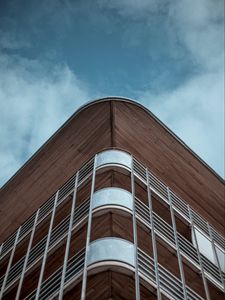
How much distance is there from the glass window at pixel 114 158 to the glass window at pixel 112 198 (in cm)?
199

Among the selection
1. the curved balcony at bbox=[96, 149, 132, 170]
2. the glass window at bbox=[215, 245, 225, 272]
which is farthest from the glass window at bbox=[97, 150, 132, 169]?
the glass window at bbox=[215, 245, 225, 272]

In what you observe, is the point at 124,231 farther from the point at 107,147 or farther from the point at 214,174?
the point at 214,174

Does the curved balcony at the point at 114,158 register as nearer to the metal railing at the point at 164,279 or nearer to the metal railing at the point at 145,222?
the metal railing at the point at 145,222

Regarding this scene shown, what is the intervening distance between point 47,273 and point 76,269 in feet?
10.4

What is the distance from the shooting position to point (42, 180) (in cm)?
2069

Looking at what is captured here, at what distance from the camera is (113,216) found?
1361cm

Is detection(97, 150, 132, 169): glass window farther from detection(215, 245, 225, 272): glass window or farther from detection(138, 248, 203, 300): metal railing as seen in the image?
detection(215, 245, 225, 272): glass window

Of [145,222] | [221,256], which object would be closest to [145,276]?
[145,222]

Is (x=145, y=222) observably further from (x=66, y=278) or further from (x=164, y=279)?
(x=66, y=278)

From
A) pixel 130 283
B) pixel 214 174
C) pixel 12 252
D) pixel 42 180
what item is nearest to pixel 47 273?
pixel 12 252

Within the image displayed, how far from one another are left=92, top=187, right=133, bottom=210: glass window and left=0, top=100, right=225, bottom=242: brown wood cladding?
3840 mm

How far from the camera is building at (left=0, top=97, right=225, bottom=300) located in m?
11.9

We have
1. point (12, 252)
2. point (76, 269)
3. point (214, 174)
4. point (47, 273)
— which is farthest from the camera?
point (214, 174)

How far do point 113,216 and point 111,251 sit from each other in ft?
6.62
